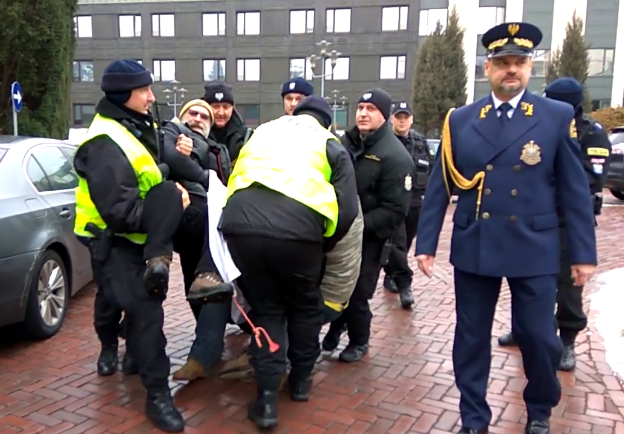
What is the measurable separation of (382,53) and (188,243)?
37847 mm

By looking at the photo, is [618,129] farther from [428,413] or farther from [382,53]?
[382,53]

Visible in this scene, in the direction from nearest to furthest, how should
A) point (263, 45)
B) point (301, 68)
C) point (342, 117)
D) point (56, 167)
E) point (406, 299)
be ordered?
point (56, 167) < point (406, 299) < point (342, 117) < point (301, 68) < point (263, 45)

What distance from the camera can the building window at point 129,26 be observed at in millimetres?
42438

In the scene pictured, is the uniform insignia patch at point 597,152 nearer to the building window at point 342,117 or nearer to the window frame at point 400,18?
the building window at point 342,117

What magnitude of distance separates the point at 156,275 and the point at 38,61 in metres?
11.3

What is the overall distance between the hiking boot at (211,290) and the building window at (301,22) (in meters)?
39.3

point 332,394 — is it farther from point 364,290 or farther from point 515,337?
point 515,337

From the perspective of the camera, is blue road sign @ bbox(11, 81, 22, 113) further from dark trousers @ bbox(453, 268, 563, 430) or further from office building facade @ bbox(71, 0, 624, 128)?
office building facade @ bbox(71, 0, 624, 128)

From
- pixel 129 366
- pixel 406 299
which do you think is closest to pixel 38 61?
pixel 406 299

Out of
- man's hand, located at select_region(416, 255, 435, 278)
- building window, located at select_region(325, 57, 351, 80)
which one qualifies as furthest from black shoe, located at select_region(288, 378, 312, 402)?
building window, located at select_region(325, 57, 351, 80)

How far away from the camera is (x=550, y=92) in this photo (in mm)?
3951

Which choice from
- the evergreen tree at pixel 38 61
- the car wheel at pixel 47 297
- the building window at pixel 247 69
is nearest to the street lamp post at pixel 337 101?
the building window at pixel 247 69

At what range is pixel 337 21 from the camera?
4019cm

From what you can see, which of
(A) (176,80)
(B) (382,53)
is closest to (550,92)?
(B) (382,53)
